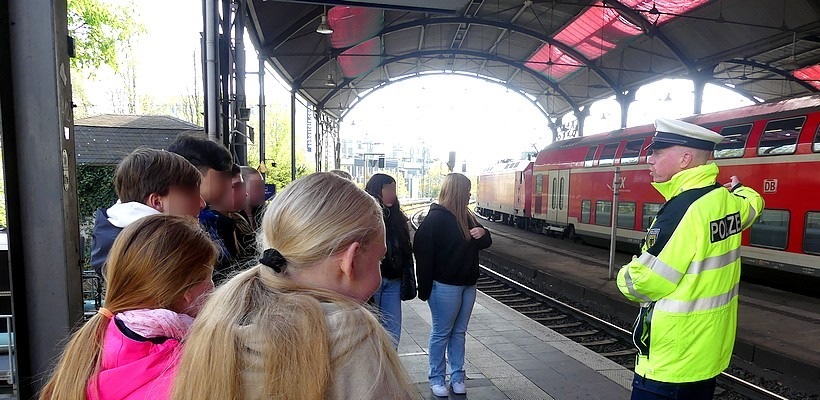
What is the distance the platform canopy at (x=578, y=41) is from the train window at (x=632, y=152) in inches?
215

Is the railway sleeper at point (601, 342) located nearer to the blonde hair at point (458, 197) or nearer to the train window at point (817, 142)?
the blonde hair at point (458, 197)

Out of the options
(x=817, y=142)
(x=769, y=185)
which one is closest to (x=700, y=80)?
(x=769, y=185)

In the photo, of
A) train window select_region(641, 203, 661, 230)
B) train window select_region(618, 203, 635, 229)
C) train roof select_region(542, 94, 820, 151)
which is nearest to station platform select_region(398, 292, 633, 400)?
train roof select_region(542, 94, 820, 151)

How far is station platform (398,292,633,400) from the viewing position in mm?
4773

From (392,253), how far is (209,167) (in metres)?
1.83

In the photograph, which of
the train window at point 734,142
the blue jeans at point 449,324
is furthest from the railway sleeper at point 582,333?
the train window at point 734,142

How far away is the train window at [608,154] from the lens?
15.3 m

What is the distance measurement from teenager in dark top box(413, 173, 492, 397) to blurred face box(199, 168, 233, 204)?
1.65 metres

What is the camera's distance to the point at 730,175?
11086 mm

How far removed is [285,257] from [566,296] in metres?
10.4

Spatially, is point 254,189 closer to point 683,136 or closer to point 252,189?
point 252,189

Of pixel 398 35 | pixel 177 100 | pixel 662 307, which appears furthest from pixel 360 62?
pixel 662 307

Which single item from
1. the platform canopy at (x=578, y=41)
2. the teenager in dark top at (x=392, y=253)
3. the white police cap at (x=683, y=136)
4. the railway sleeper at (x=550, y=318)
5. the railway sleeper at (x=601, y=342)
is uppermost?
the platform canopy at (x=578, y=41)

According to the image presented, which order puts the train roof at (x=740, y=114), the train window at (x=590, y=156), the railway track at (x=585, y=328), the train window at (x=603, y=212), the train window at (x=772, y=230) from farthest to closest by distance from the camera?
the train window at (x=590, y=156) < the train window at (x=603, y=212) < the train roof at (x=740, y=114) < the train window at (x=772, y=230) < the railway track at (x=585, y=328)
